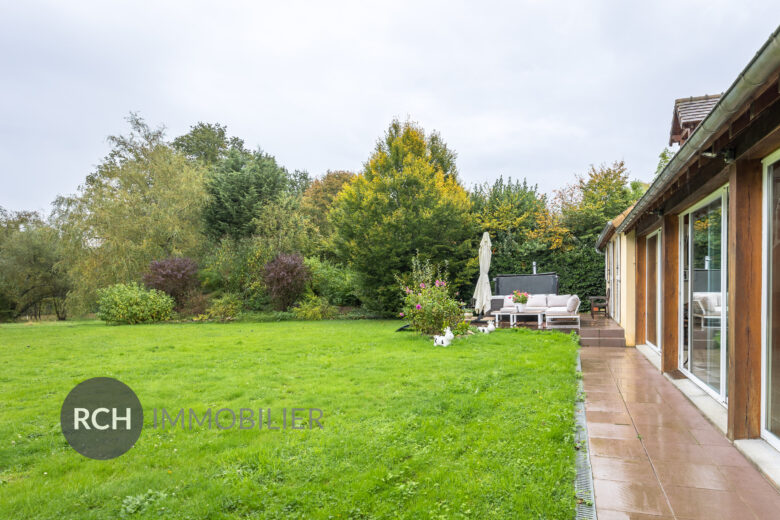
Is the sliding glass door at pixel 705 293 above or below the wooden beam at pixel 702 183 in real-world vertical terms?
below

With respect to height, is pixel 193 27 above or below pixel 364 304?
above

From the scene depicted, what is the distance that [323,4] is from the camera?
36.8 ft

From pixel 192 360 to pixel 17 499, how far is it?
15.1 ft

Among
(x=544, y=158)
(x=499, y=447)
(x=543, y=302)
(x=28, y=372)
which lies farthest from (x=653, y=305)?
(x=544, y=158)

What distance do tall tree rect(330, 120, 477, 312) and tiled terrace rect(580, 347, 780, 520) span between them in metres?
9.71

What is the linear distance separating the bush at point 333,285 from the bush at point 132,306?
210 inches

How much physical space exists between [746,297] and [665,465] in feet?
4.47

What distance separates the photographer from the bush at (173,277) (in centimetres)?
1578

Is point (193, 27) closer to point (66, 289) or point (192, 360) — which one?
point (192, 360)

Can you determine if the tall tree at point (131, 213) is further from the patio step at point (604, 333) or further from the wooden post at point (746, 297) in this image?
the wooden post at point (746, 297)

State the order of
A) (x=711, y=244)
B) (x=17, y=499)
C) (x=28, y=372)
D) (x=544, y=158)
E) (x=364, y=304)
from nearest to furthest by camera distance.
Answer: (x=17, y=499) < (x=711, y=244) < (x=28, y=372) < (x=364, y=304) < (x=544, y=158)

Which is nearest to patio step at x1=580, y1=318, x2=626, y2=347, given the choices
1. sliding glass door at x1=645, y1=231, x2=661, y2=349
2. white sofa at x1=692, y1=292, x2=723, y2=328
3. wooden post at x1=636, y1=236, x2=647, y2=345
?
wooden post at x1=636, y1=236, x2=647, y2=345

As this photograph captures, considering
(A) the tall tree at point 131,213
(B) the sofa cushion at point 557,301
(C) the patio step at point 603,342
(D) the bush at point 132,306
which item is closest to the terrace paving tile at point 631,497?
(C) the patio step at point 603,342

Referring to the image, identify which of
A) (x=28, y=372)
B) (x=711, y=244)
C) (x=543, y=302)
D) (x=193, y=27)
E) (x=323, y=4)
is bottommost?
(x=28, y=372)
